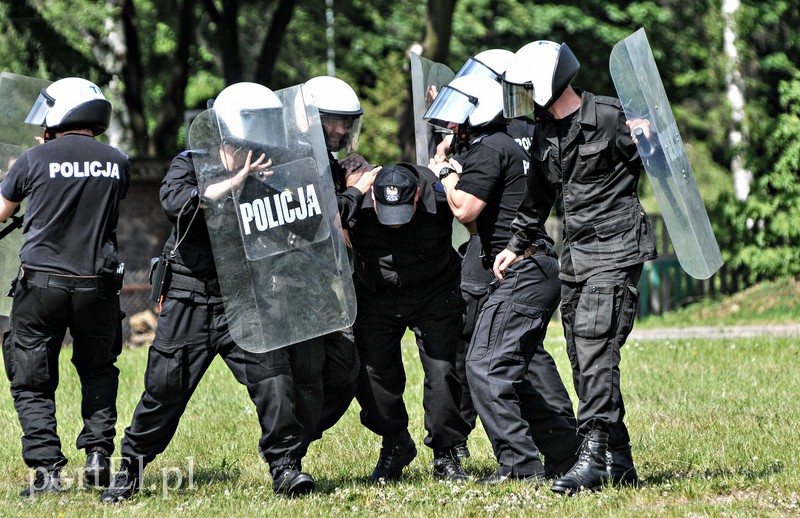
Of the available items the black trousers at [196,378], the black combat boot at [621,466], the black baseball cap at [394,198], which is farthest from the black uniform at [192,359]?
the black combat boot at [621,466]

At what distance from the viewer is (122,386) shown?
920cm

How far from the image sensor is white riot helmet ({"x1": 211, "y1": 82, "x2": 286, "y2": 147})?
5320 mm

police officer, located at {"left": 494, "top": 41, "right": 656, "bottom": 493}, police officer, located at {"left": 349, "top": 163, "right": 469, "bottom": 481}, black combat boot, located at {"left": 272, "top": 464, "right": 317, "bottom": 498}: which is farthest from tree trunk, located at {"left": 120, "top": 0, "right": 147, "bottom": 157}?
police officer, located at {"left": 494, "top": 41, "right": 656, "bottom": 493}

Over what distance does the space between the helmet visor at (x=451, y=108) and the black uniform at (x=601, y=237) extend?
2.34ft

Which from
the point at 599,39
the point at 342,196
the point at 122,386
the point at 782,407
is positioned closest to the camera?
the point at 342,196

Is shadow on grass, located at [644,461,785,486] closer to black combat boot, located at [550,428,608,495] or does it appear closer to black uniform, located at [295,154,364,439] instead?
black combat boot, located at [550,428,608,495]

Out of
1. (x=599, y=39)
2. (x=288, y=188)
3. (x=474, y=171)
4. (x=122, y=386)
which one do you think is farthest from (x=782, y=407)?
(x=599, y=39)

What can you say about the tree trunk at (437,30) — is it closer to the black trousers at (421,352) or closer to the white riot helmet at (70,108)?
the black trousers at (421,352)

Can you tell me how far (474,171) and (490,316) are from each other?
73 centimetres

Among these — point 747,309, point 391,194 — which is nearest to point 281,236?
point 391,194

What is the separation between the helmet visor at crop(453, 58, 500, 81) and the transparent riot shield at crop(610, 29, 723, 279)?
120 cm

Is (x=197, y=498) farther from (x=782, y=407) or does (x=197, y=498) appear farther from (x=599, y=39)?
(x=599, y=39)

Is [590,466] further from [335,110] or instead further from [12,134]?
[12,134]

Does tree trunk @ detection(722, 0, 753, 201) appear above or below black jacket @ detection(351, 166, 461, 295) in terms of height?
above
